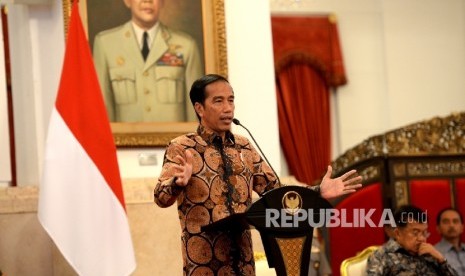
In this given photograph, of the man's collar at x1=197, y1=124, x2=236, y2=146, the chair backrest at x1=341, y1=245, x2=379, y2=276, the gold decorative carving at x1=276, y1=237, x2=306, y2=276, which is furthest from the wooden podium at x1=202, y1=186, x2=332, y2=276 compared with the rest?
the chair backrest at x1=341, y1=245, x2=379, y2=276

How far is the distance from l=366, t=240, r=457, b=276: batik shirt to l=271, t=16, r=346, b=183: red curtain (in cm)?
468

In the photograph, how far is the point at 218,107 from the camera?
139 inches

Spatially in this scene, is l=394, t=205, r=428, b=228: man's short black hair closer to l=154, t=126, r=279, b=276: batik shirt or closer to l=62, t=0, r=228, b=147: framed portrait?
l=62, t=0, r=228, b=147: framed portrait

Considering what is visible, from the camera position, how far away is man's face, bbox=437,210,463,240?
654 centimetres

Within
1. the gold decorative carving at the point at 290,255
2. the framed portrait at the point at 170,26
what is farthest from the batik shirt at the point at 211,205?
the framed portrait at the point at 170,26

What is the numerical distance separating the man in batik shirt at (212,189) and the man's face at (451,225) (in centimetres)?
321

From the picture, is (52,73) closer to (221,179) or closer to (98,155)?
(98,155)

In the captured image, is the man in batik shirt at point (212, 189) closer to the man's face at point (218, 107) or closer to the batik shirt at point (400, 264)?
the man's face at point (218, 107)

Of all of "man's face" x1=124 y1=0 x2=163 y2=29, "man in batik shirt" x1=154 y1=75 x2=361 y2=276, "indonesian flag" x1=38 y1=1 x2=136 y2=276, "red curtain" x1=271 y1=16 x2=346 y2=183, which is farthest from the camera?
"red curtain" x1=271 y1=16 x2=346 y2=183

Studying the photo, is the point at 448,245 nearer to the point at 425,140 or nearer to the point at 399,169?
the point at 399,169

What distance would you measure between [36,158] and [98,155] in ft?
2.93

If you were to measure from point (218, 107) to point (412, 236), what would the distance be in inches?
87.7

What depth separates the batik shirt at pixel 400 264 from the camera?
17.2ft

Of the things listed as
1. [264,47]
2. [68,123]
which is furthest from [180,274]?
[264,47]
